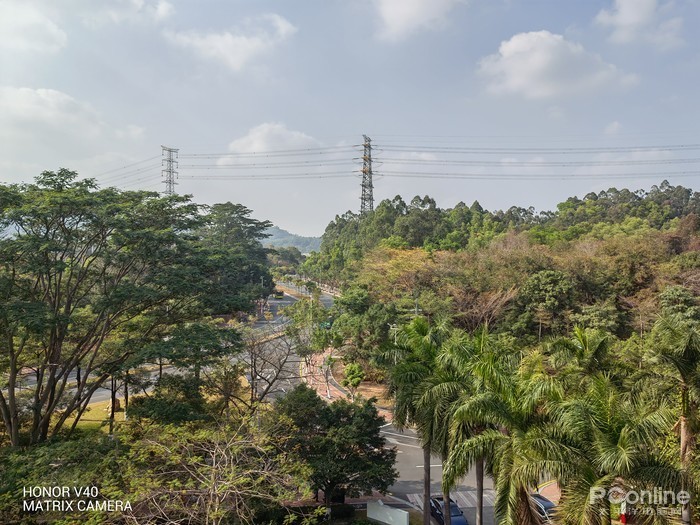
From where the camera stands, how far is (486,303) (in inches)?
1154

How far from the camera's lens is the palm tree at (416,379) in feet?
37.0

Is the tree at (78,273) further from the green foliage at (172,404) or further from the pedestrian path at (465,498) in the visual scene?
the pedestrian path at (465,498)

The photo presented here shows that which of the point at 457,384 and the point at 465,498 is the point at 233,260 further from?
the point at 465,498

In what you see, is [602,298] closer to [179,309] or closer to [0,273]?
[179,309]

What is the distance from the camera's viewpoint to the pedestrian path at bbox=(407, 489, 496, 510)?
15.5 meters

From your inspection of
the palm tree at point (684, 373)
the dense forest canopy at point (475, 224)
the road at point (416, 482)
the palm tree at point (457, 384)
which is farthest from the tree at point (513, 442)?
the dense forest canopy at point (475, 224)

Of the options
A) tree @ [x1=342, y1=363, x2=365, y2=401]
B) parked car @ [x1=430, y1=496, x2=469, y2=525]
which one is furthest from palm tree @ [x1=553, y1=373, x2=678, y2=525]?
tree @ [x1=342, y1=363, x2=365, y2=401]

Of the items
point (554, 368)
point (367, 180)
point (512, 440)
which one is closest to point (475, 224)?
point (367, 180)

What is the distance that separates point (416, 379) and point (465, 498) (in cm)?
729

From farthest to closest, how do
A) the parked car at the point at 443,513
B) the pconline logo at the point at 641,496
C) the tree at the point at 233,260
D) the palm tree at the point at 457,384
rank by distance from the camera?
1. the tree at the point at 233,260
2. the parked car at the point at 443,513
3. the palm tree at the point at 457,384
4. the pconline logo at the point at 641,496

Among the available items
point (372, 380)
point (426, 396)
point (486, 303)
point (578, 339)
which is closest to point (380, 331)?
point (372, 380)

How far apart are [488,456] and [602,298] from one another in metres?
24.8

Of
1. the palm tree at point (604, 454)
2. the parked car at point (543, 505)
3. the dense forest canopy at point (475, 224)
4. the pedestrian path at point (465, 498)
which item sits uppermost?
the dense forest canopy at point (475, 224)

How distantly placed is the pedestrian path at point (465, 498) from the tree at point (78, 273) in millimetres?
10679
